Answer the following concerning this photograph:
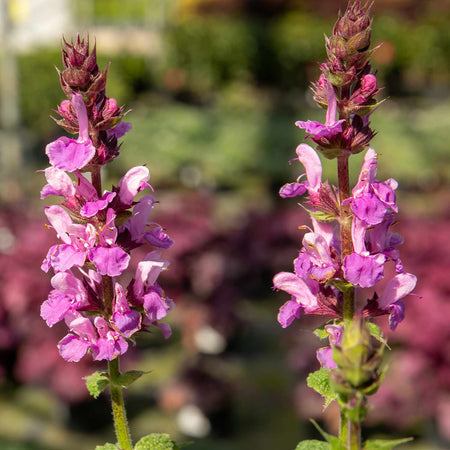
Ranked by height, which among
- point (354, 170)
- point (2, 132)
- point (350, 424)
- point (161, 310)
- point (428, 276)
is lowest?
point (350, 424)

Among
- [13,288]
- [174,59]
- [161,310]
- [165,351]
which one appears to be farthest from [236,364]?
[174,59]

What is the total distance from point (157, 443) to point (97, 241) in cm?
28

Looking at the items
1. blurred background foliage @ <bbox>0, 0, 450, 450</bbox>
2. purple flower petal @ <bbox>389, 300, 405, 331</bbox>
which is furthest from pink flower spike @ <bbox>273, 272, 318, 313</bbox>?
blurred background foliage @ <bbox>0, 0, 450, 450</bbox>

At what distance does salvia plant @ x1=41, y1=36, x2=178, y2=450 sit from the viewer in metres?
0.92

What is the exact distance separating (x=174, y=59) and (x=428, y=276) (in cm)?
1484


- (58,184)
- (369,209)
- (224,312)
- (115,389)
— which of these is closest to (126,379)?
(115,389)

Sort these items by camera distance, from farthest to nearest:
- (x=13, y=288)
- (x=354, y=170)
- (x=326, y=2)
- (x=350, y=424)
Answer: (x=326, y=2) < (x=354, y=170) < (x=13, y=288) < (x=350, y=424)

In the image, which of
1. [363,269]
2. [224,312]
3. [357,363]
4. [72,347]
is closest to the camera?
[357,363]

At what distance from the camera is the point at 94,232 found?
0.98 meters

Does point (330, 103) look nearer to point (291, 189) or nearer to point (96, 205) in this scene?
point (291, 189)

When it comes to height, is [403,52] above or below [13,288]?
above

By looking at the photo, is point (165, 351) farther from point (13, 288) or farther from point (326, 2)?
point (326, 2)

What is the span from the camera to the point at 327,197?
3.29ft

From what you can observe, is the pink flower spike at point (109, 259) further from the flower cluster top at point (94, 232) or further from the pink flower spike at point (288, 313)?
the pink flower spike at point (288, 313)
